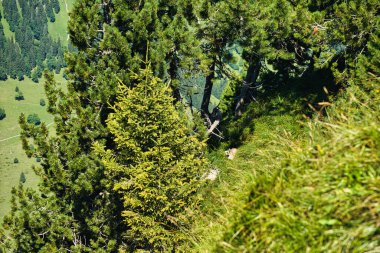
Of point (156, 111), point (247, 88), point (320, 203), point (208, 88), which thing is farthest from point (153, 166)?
point (247, 88)

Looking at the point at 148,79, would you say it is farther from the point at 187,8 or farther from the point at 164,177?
the point at 187,8

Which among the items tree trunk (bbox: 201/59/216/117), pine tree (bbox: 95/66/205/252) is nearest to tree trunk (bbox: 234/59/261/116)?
tree trunk (bbox: 201/59/216/117)

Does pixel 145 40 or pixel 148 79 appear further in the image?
pixel 145 40

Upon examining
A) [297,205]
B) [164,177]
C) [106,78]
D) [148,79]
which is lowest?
[164,177]

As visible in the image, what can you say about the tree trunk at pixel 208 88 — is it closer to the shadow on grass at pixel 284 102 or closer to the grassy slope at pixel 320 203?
the shadow on grass at pixel 284 102

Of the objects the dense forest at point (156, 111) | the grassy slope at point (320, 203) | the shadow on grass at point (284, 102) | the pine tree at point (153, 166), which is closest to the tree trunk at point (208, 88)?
the dense forest at point (156, 111)

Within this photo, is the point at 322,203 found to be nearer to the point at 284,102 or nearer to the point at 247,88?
the point at 284,102

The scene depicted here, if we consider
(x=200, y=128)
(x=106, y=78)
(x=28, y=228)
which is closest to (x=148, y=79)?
(x=106, y=78)
